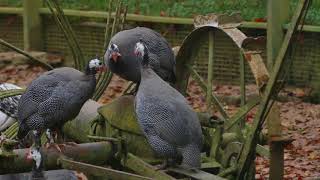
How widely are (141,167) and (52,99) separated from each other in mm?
836

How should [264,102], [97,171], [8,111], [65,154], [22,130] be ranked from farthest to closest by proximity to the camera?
1. [8,111]
2. [22,130]
3. [65,154]
4. [97,171]
5. [264,102]

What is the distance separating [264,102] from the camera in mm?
4113

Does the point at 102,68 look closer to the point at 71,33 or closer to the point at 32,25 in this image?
the point at 71,33

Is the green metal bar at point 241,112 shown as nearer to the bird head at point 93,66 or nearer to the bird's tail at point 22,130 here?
the bird head at point 93,66

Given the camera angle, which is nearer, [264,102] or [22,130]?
[264,102]

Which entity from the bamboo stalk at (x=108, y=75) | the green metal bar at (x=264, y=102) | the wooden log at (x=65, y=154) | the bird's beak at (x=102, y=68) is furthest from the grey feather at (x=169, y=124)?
the bamboo stalk at (x=108, y=75)

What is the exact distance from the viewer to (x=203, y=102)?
9117mm

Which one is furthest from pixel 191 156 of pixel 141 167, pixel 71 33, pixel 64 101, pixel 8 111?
pixel 71 33

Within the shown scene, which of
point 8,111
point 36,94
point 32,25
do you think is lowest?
point 32,25

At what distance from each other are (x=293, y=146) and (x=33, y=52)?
487 centimetres

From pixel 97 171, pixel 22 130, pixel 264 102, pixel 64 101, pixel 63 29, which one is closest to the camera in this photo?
pixel 264 102

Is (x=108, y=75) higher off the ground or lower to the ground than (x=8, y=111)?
higher

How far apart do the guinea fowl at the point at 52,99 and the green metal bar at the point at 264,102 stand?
1.13m

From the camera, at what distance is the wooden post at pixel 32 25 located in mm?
11188
